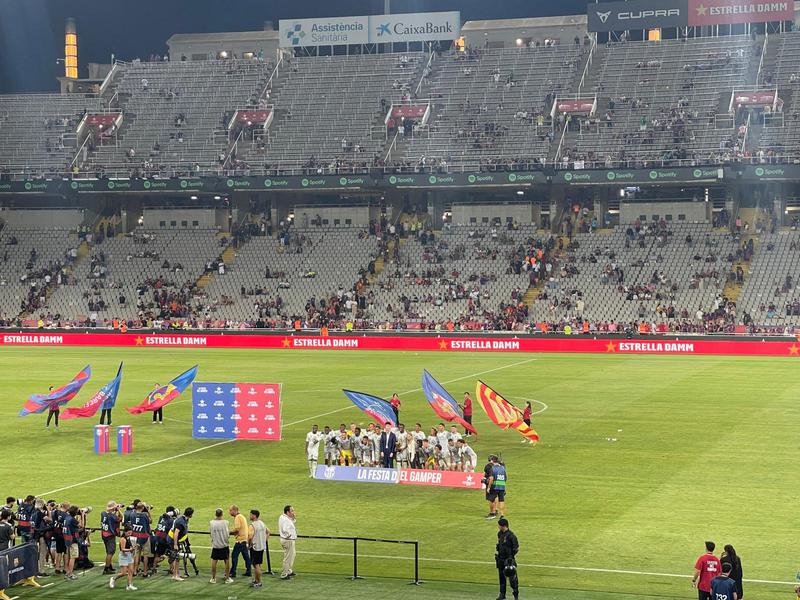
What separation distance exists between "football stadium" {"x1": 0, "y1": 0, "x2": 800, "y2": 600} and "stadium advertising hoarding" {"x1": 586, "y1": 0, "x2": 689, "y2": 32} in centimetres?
25

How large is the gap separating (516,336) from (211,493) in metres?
48.4

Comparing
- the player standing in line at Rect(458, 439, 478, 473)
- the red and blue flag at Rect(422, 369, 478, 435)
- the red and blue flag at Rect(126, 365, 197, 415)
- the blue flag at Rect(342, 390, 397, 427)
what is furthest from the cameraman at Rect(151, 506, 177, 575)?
the red and blue flag at Rect(126, 365, 197, 415)

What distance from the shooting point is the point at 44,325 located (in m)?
90.2

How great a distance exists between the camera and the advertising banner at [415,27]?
109 m

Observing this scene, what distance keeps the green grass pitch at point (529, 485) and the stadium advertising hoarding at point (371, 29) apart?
2208 inches

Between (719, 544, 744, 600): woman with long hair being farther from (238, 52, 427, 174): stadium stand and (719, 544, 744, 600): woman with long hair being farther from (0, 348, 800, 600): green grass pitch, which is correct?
(238, 52, 427, 174): stadium stand

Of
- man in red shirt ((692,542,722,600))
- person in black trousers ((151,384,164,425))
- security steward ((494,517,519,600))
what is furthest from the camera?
person in black trousers ((151,384,164,425))

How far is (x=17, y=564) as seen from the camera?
77.5 ft

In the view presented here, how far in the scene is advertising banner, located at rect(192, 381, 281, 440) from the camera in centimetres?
4047

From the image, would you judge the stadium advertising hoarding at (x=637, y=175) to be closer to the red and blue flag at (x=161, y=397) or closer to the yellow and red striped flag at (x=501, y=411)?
the red and blue flag at (x=161, y=397)

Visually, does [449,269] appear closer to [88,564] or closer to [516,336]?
[516,336]

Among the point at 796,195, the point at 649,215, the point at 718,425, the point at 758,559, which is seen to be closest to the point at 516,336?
the point at 649,215

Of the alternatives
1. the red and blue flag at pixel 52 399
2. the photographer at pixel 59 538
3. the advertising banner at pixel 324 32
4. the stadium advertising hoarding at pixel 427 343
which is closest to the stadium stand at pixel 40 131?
the advertising banner at pixel 324 32

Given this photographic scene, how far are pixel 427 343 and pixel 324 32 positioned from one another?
4517 centimetres
